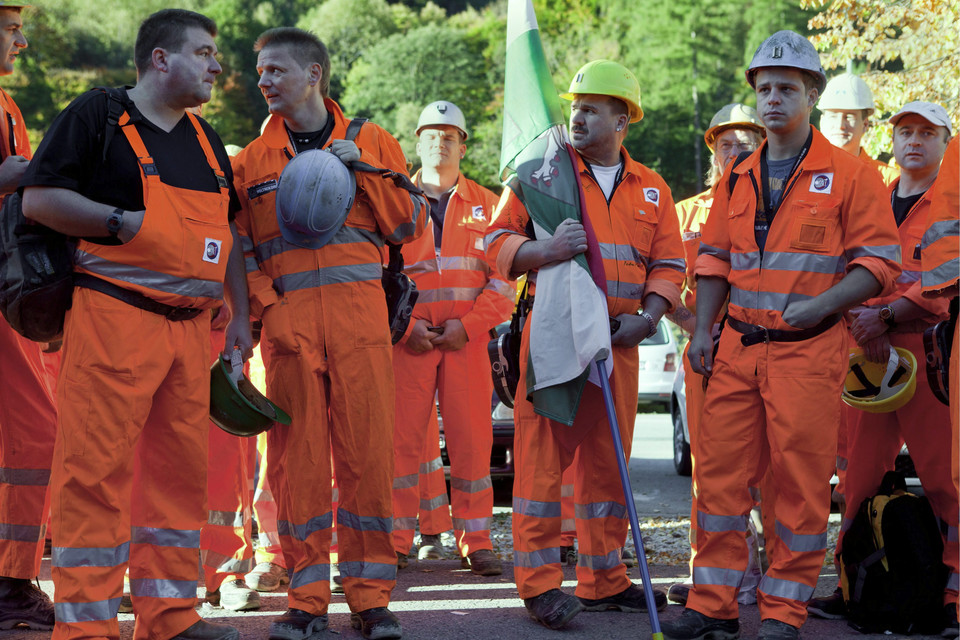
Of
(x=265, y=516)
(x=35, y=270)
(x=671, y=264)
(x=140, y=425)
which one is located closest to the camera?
(x=35, y=270)

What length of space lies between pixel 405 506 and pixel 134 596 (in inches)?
90.6

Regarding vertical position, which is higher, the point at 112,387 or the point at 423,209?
the point at 423,209

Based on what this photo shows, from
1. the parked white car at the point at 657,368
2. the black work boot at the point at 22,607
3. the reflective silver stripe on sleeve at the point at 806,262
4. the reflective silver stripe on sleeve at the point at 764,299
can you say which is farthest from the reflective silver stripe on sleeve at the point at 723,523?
the parked white car at the point at 657,368

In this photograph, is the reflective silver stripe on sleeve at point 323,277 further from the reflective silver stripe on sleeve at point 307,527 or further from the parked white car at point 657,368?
the parked white car at point 657,368

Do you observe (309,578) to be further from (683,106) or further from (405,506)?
(683,106)

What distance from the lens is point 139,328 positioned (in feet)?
14.3

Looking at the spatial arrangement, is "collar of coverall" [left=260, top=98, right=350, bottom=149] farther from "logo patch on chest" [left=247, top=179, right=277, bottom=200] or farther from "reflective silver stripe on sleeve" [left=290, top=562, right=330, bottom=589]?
"reflective silver stripe on sleeve" [left=290, top=562, right=330, bottom=589]

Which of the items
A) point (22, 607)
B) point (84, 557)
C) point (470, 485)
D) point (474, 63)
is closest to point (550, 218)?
point (470, 485)

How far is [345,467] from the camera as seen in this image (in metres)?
5.04

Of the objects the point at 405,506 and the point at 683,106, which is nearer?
the point at 405,506

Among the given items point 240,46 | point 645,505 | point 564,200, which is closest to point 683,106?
point 240,46

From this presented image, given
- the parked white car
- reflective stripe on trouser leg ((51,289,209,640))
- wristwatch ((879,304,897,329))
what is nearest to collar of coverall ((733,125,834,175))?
wristwatch ((879,304,897,329))

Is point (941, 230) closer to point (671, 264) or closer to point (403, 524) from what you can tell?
point (671, 264)

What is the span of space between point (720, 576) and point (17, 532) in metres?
3.21
